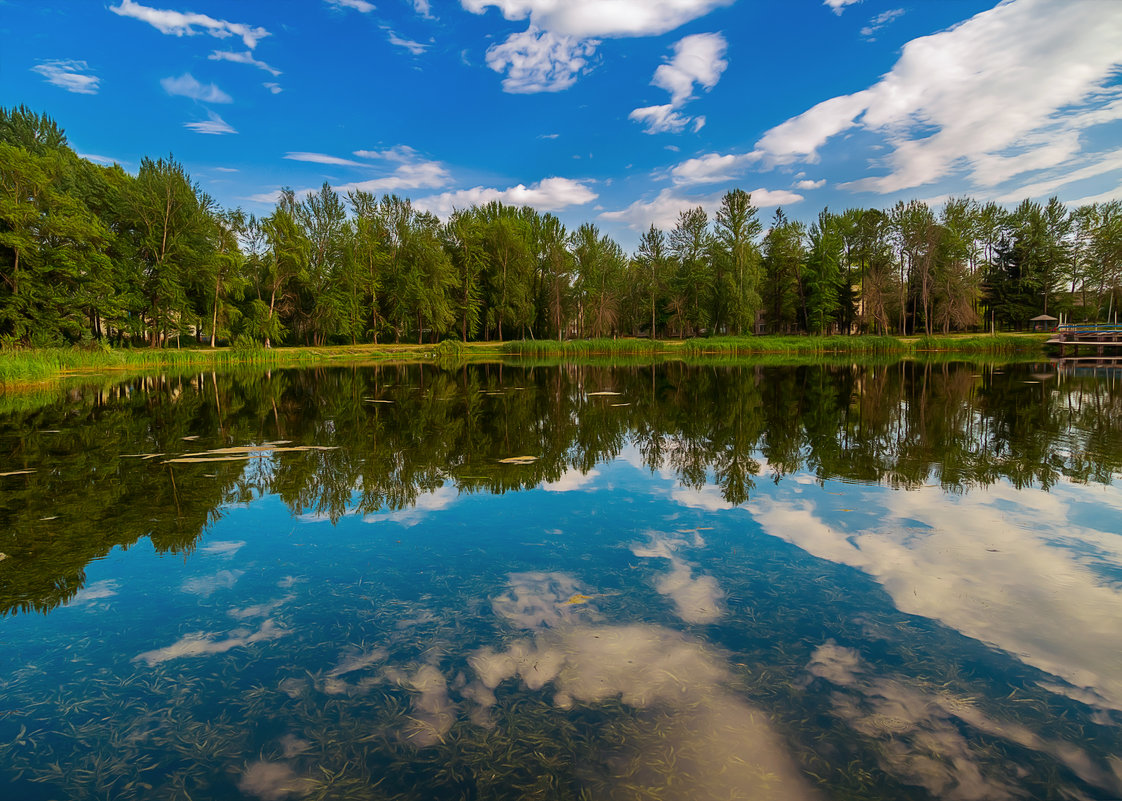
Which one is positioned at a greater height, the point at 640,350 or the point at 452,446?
the point at 640,350

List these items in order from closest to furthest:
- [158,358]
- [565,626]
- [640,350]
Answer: [565,626]
[158,358]
[640,350]

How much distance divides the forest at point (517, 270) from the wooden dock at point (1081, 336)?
12826 mm

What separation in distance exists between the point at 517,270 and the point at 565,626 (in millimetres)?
63127

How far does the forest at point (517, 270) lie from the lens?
145ft

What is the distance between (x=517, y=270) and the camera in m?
64.7

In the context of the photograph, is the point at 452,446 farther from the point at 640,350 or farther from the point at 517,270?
the point at 517,270

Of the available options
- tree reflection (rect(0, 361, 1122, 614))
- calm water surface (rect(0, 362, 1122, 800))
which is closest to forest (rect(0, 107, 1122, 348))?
tree reflection (rect(0, 361, 1122, 614))

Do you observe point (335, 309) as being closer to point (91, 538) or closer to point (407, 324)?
point (407, 324)

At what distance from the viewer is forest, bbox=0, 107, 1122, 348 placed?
44.3m

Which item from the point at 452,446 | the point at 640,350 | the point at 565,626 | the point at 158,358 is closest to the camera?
the point at 565,626

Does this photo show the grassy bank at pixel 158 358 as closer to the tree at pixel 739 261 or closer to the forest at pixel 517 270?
the forest at pixel 517 270

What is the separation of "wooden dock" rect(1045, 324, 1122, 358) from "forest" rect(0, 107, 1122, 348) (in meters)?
12.8

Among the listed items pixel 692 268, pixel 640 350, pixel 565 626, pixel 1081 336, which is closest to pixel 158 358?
pixel 640 350

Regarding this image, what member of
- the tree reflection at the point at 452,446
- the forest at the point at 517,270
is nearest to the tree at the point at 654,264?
the forest at the point at 517,270
